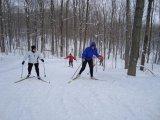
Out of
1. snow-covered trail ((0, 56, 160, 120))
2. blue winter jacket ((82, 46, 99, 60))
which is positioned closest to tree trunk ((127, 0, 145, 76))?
snow-covered trail ((0, 56, 160, 120))

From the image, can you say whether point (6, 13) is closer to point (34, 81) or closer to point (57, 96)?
point (34, 81)

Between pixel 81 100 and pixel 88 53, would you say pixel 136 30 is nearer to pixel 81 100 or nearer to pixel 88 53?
pixel 88 53

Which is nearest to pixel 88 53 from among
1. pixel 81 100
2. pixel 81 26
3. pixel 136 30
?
pixel 136 30

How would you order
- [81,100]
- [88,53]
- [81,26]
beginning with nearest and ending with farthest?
[81,100] < [88,53] < [81,26]

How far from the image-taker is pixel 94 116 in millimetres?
7715

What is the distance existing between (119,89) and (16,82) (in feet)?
16.9

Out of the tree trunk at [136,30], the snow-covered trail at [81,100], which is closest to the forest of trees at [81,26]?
the tree trunk at [136,30]

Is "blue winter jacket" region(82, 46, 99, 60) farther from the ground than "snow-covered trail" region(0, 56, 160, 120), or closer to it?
farther from the ground

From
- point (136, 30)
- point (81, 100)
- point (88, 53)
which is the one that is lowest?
point (81, 100)

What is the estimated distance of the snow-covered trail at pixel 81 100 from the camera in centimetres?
782

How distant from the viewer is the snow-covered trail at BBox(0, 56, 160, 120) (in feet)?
25.7

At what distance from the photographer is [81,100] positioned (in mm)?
9469

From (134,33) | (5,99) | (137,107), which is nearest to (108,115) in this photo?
(137,107)

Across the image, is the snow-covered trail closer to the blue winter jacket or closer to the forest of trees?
the blue winter jacket
